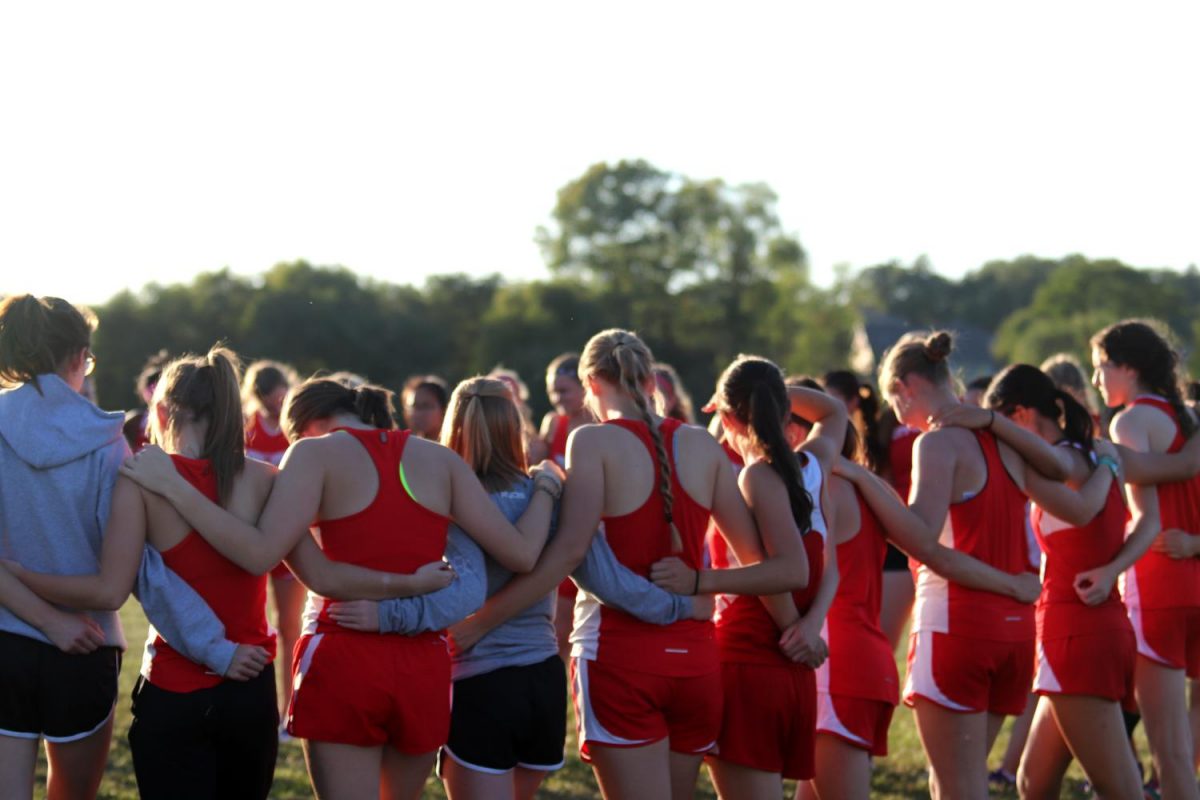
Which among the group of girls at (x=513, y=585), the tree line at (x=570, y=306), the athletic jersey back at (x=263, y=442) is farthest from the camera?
the tree line at (x=570, y=306)

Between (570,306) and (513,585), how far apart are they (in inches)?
2038

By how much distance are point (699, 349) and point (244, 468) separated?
51.5 meters

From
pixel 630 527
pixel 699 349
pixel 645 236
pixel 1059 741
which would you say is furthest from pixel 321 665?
pixel 645 236

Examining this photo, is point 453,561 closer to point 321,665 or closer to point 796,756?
point 321,665

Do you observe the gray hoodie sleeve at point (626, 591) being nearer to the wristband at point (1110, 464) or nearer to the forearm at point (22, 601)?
the forearm at point (22, 601)

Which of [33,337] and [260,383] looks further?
[260,383]

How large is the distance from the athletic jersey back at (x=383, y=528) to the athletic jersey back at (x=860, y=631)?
148 cm

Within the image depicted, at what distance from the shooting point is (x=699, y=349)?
55094 mm

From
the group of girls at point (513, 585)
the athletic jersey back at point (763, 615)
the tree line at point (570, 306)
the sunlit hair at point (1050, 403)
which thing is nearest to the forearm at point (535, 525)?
the group of girls at point (513, 585)

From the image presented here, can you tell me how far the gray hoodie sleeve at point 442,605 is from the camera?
3.91 meters

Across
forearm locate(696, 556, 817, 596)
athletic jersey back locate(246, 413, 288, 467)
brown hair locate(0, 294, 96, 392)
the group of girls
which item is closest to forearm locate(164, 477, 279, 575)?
the group of girls

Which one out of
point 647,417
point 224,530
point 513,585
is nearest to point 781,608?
point 647,417

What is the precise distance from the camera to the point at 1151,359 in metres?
5.77

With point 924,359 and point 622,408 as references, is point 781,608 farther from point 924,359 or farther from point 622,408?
point 924,359
